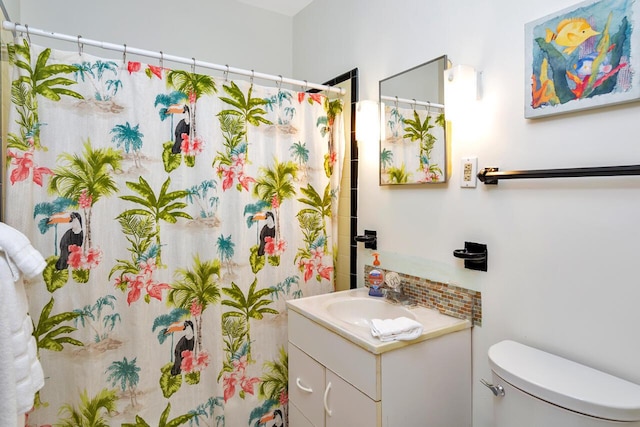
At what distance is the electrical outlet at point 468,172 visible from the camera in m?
1.35

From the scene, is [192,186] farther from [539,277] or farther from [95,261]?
[539,277]

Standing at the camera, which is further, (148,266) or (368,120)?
(368,120)

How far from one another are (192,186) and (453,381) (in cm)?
136

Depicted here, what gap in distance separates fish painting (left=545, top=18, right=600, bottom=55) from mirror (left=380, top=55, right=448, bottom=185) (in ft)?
1.38

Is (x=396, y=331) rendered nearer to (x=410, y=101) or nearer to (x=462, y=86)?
(x=462, y=86)

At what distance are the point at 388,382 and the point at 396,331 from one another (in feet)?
0.54

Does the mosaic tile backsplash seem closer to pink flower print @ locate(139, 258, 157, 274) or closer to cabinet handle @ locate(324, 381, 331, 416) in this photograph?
cabinet handle @ locate(324, 381, 331, 416)

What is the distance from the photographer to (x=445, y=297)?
1.45 m

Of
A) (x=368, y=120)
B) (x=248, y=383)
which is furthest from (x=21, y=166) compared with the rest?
(x=368, y=120)

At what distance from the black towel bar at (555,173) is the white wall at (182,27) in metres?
1.80

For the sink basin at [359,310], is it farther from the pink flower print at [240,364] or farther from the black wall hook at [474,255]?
the pink flower print at [240,364]

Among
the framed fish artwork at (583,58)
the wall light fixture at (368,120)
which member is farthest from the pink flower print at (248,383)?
the framed fish artwork at (583,58)

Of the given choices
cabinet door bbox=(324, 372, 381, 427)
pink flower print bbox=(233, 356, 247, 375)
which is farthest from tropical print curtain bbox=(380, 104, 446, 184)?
pink flower print bbox=(233, 356, 247, 375)

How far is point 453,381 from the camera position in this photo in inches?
51.6
